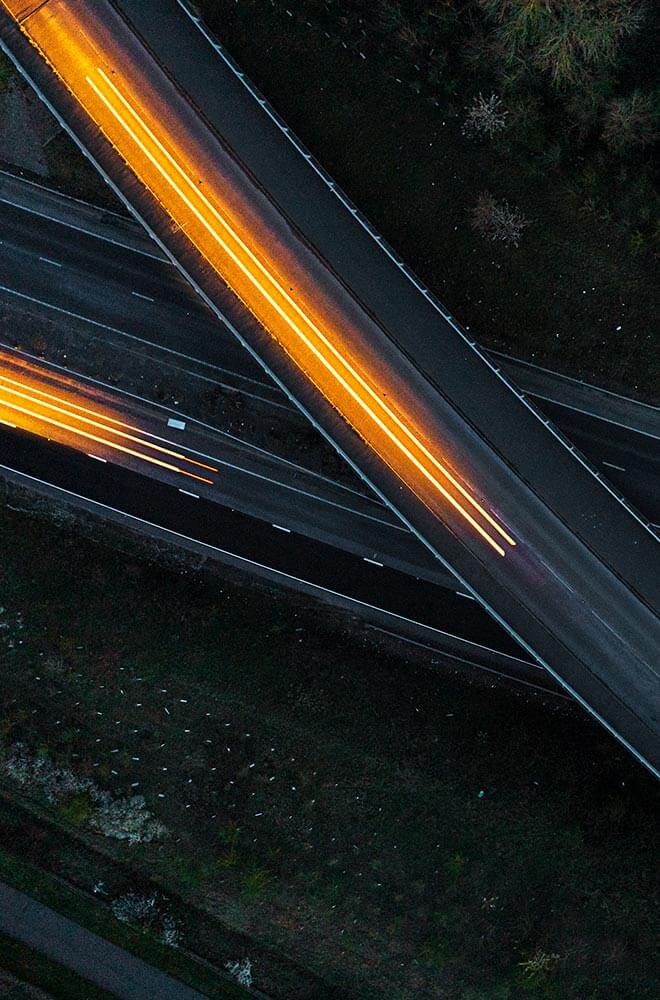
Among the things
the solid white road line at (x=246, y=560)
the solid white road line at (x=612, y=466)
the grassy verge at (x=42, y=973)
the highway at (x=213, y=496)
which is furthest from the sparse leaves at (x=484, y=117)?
the grassy verge at (x=42, y=973)

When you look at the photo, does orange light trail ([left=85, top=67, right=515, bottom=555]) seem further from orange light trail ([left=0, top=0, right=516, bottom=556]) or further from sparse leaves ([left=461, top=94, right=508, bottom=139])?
sparse leaves ([left=461, top=94, right=508, bottom=139])

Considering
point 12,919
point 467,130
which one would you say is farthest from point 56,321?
point 12,919

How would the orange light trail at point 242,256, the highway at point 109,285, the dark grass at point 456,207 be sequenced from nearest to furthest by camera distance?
the orange light trail at point 242,256 → the dark grass at point 456,207 → the highway at point 109,285

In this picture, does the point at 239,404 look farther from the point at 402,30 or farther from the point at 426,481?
the point at 402,30

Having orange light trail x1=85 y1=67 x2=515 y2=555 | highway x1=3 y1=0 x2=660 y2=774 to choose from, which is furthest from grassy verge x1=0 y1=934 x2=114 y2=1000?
orange light trail x1=85 y1=67 x2=515 y2=555

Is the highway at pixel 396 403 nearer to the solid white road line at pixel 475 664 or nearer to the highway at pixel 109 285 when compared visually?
the solid white road line at pixel 475 664

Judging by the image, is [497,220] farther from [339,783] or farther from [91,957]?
[91,957]

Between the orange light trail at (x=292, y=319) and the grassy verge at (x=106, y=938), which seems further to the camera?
the grassy verge at (x=106, y=938)
